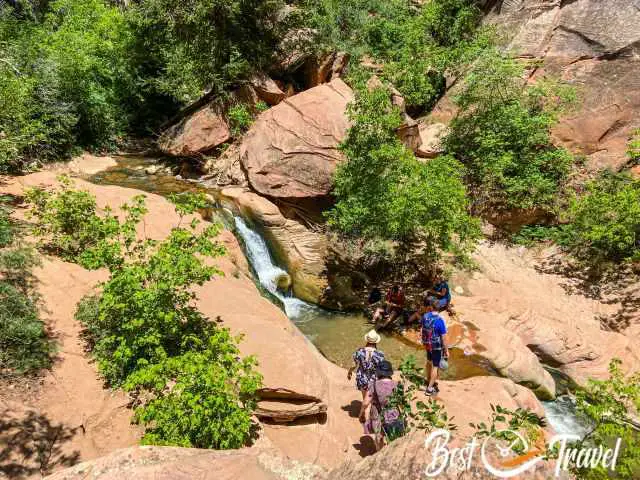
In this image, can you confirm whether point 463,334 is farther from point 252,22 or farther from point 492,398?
point 252,22

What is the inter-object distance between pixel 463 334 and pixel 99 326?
7.48 m

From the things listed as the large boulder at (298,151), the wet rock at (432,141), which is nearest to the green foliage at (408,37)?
the wet rock at (432,141)

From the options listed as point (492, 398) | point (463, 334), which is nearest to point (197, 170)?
point (463, 334)

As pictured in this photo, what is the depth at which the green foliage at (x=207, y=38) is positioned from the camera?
14297mm

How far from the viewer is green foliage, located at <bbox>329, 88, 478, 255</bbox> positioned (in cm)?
889

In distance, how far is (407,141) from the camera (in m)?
14.4

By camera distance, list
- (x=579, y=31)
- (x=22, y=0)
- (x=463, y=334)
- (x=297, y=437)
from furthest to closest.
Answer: (x=22, y=0) < (x=579, y=31) < (x=463, y=334) < (x=297, y=437)

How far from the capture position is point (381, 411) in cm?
506

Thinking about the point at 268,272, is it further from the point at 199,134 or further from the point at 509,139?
the point at 509,139

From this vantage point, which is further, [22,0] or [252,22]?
[22,0]

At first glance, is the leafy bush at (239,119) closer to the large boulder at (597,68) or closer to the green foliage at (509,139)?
the green foliage at (509,139)

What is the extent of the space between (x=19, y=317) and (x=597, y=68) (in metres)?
17.8

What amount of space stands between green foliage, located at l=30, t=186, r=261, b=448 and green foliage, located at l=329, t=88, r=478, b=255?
15.7ft

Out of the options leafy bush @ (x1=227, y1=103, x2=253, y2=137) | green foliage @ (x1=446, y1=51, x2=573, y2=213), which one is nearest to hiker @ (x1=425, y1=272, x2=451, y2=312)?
green foliage @ (x1=446, y1=51, x2=573, y2=213)
